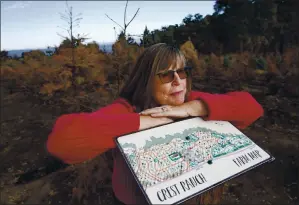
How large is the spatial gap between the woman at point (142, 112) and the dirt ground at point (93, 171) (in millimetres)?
554

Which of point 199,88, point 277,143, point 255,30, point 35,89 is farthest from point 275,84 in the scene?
point 255,30

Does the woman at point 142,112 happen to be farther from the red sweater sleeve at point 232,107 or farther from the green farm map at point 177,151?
the green farm map at point 177,151

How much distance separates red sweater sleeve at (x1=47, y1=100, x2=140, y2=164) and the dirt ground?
25.5 inches

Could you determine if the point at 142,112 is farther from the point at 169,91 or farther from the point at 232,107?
the point at 232,107

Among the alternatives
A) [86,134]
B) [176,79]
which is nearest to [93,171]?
[86,134]

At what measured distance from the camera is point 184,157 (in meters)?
0.86

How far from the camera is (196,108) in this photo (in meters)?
1.11

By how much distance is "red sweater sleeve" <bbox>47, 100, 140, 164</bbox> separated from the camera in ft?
3.01

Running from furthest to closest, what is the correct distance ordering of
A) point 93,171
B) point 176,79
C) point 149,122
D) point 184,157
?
point 93,171 < point 176,79 < point 149,122 < point 184,157

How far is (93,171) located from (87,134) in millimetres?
2841

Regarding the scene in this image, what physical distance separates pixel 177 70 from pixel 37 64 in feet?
34.4

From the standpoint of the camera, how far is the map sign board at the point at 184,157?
0.74 m

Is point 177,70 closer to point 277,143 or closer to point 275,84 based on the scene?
point 277,143

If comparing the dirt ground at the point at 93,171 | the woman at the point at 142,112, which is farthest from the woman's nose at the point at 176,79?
the dirt ground at the point at 93,171
